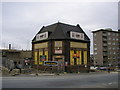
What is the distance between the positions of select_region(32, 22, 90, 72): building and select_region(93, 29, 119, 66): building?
30919mm

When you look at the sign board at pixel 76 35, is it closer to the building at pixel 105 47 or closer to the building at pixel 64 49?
the building at pixel 64 49

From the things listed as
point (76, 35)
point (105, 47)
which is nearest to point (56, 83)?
point (76, 35)

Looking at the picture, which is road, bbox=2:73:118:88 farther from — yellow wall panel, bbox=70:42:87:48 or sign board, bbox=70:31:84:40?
sign board, bbox=70:31:84:40

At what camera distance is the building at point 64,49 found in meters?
40.0

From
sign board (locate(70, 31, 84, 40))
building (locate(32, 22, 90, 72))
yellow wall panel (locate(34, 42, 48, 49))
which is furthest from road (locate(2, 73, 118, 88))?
sign board (locate(70, 31, 84, 40))

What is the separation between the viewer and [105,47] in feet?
248

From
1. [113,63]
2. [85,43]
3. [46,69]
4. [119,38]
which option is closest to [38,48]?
[46,69]

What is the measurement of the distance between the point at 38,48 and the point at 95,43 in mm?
41616

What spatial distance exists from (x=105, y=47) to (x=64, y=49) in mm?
42696

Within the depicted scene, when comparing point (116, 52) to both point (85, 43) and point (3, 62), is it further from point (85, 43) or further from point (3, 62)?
point (3, 62)

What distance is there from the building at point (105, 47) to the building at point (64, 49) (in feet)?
101

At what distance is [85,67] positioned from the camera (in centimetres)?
4397

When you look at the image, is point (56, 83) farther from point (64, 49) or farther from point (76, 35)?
point (76, 35)

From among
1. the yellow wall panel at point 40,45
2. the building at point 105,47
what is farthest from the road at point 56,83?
the building at point 105,47
